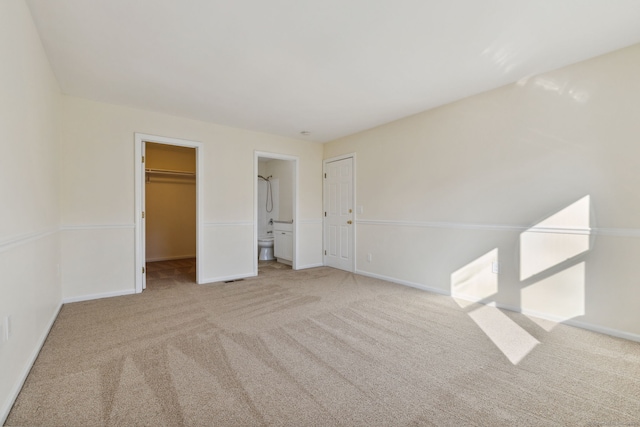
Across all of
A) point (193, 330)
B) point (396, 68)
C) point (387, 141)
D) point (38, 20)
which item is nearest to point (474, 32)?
point (396, 68)

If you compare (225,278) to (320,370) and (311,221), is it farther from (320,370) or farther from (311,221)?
(320,370)

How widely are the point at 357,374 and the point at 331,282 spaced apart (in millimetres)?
2439

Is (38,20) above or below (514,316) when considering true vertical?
above

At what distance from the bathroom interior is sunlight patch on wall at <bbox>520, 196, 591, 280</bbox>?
358cm

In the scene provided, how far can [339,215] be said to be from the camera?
5.26 meters

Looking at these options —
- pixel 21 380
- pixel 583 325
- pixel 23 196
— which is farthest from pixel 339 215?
pixel 21 380

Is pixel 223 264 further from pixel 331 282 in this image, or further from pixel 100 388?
pixel 100 388

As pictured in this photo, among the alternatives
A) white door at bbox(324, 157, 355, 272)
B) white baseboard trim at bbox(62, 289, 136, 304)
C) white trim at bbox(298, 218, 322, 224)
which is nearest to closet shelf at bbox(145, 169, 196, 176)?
white trim at bbox(298, 218, 322, 224)

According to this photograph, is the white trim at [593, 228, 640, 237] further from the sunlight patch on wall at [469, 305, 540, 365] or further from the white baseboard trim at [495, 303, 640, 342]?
the sunlight patch on wall at [469, 305, 540, 365]

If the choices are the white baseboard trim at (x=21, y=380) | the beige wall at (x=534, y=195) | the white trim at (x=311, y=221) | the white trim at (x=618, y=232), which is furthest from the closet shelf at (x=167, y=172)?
the white trim at (x=618, y=232)

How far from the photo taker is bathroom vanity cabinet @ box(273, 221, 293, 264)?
223 inches

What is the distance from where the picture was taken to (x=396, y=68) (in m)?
2.70

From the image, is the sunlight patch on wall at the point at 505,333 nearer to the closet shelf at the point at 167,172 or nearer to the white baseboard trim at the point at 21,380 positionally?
the white baseboard trim at the point at 21,380

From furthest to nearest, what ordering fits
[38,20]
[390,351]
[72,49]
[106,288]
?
[106,288] → [72,49] → [390,351] → [38,20]
